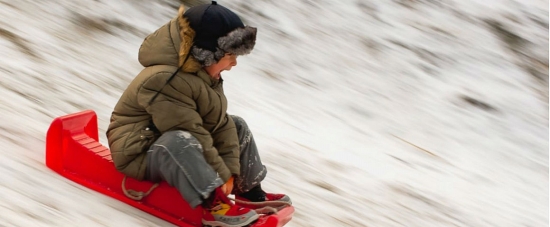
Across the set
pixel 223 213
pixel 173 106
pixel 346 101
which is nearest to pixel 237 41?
pixel 173 106

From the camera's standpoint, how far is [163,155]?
324 cm

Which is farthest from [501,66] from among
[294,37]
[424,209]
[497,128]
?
[424,209]

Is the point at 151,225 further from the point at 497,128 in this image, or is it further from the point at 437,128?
the point at 497,128

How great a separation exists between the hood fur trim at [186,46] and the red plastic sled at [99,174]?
1.74ft

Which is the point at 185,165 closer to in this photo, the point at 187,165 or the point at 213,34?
the point at 187,165

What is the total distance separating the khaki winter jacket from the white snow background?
28 cm

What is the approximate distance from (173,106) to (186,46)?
250 millimetres

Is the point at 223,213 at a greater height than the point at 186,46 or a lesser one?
→ lesser

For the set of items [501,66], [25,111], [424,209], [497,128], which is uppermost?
[501,66]

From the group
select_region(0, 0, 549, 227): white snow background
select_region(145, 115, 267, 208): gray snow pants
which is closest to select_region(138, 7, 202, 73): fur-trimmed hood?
select_region(145, 115, 267, 208): gray snow pants

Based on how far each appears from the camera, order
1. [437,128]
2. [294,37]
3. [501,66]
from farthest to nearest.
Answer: [501,66]
[294,37]
[437,128]

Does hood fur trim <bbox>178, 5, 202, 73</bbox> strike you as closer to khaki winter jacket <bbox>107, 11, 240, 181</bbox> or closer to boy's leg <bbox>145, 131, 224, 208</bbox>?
khaki winter jacket <bbox>107, 11, 240, 181</bbox>

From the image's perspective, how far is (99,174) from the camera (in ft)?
11.6

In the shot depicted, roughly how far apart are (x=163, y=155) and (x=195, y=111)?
0.22 m
